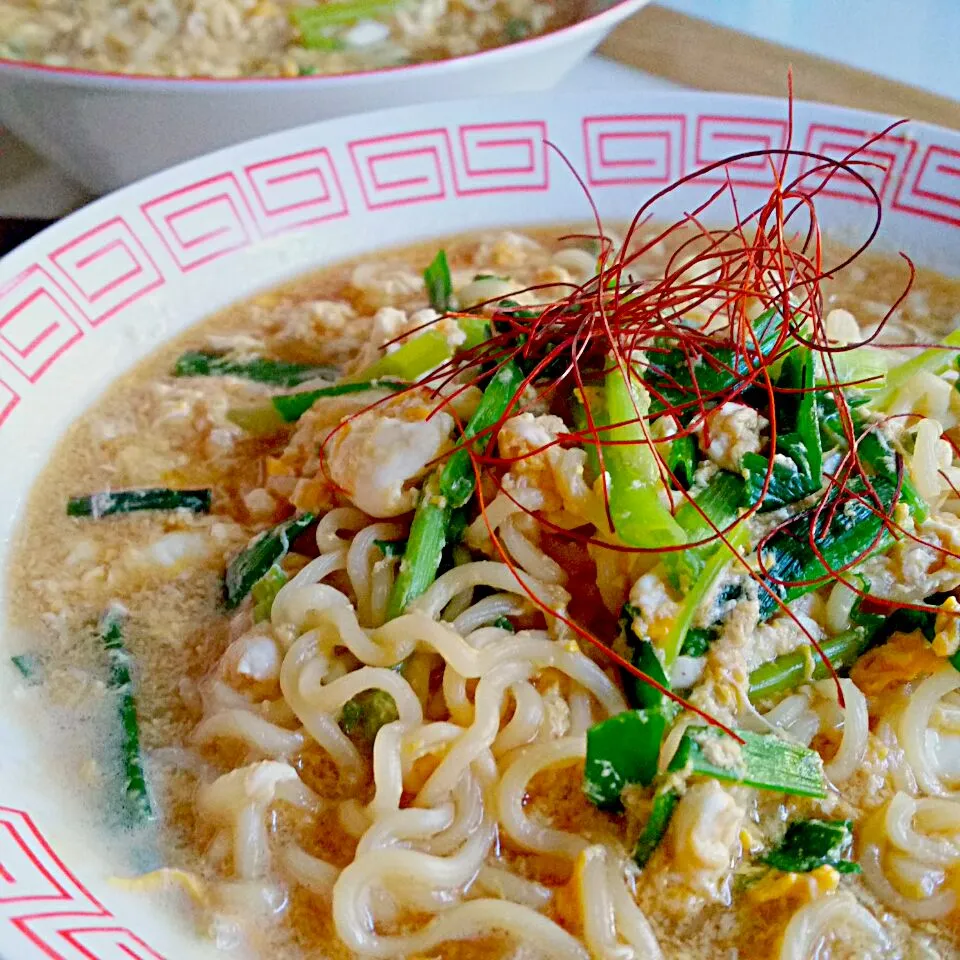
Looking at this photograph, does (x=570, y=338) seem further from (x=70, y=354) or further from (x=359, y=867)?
(x=70, y=354)

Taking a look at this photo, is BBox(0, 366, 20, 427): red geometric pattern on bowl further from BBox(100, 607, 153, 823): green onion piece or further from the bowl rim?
the bowl rim

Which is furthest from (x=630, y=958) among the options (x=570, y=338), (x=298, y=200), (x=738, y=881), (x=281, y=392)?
(x=298, y=200)

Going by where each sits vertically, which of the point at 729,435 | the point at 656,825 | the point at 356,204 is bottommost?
→ the point at 656,825

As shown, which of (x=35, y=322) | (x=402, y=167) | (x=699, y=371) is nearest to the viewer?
(x=699, y=371)

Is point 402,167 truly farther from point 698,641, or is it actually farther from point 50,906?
point 50,906

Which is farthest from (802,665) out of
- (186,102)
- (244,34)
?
(244,34)
